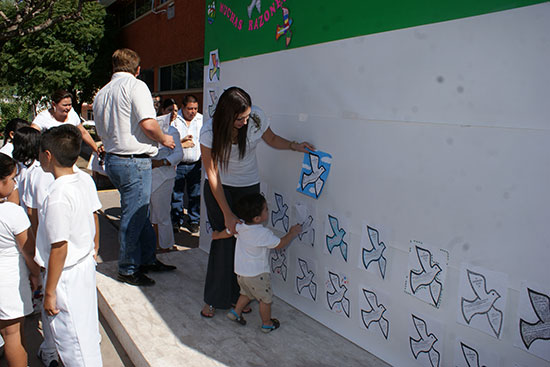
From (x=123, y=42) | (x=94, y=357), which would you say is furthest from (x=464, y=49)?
(x=123, y=42)

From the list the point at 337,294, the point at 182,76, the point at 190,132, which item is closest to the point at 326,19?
A: the point at 337,294

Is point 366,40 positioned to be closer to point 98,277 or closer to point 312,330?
point 312,330

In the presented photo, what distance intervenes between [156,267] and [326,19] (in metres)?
2.49

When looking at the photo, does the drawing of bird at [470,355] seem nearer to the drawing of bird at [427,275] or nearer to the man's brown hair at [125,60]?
the drawing of bird at [427,275]

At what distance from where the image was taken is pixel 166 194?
411cm

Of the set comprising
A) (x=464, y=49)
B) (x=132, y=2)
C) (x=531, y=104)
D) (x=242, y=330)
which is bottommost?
(x=242, y=330)

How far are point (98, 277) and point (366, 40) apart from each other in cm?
281

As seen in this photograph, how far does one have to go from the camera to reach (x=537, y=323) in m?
1.71

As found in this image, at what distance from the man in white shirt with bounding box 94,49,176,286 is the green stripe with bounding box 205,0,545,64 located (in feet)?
3.15

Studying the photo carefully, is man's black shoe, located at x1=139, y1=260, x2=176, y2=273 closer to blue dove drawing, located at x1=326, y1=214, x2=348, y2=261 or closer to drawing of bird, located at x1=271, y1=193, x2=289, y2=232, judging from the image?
drawing of bird, located at x1=271, y1=193, x2=289, y2=232

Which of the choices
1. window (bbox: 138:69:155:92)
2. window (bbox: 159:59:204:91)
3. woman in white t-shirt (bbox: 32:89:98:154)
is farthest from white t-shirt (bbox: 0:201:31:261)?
window (bbox: 138:69:155:92)

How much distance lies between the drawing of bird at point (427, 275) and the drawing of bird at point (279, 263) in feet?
3.87

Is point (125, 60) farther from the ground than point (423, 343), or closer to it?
farther from the ground

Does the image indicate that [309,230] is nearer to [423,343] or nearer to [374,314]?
[374,314]
